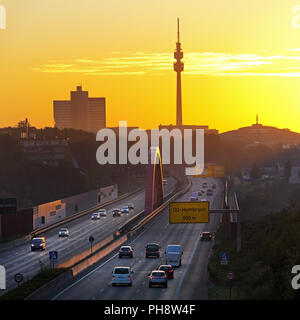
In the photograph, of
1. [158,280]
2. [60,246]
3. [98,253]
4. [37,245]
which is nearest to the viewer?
[158,280]

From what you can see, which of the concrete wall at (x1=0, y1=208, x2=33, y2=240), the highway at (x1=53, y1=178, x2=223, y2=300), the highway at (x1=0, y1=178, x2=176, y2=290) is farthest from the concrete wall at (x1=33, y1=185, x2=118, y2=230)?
the highway at (x1=53, y1=178, x2=223, y2=300)

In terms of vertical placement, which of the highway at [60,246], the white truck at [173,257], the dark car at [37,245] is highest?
the white truck at [173,257]

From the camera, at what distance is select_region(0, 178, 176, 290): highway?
7069 centimetres

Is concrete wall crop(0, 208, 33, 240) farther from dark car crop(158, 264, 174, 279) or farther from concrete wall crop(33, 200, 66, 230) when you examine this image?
dark car crop(158, 264, 174, 279)

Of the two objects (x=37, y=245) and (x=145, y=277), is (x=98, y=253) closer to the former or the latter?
(x=145, y=277)

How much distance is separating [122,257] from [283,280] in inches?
1272

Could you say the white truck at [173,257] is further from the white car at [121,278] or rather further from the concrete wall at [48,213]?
the concrete wall at [48,213]

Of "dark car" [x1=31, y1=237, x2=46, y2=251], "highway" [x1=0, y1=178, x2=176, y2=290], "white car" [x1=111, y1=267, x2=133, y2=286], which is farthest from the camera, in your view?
"dark car" [x1=31, y1=237, x2=46, y2=251]

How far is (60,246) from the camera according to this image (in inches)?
3664

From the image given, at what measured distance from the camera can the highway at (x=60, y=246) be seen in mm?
70688

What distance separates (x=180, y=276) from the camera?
63656 millimetres

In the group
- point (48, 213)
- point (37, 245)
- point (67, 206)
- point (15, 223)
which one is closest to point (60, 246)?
point (37, 245)

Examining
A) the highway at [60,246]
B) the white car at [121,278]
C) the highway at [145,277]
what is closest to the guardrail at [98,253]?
the highway at [145,277]

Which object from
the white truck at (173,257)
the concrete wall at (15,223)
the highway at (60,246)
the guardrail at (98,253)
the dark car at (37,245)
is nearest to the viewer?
the guardrail at (98,253)
